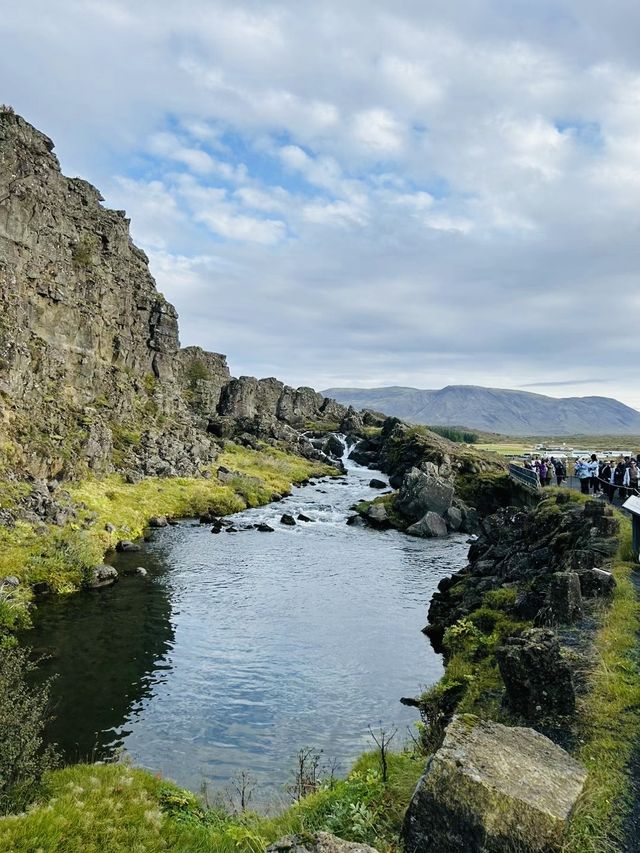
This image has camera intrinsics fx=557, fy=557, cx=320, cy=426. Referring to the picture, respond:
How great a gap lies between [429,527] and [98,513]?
3377 cm

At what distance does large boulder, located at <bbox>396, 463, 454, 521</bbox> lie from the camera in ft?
214

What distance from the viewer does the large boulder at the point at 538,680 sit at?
43.1 ft

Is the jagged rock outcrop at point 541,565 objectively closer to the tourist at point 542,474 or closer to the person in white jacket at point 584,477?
the person in white jacket at point 584,477

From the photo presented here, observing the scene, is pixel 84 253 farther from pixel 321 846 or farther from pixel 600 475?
pixel 321 846

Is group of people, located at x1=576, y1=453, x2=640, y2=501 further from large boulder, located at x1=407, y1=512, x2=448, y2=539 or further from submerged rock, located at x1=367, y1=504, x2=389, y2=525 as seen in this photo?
submerged rock, located at x1=367, y1=504, x2=389, y2=525

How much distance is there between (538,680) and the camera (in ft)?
43.8

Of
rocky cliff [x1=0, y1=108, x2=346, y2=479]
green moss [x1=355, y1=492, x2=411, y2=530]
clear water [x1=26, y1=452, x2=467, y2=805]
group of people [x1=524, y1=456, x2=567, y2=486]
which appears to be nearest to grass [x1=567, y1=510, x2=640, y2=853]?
clear water [x1=26, y1=452, x2=467, y2=805]

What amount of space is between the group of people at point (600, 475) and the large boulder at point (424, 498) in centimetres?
1073

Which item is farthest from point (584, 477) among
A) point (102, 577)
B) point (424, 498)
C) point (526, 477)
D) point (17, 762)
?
point (17, 762)

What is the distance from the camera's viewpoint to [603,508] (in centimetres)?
3125

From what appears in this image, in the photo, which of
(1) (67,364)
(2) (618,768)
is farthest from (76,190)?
(2) (618,768)

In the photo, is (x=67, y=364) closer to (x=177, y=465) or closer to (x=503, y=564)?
(x=177, y=465)

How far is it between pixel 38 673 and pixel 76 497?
107 ft

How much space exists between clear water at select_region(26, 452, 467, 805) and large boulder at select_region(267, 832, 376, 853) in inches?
369
